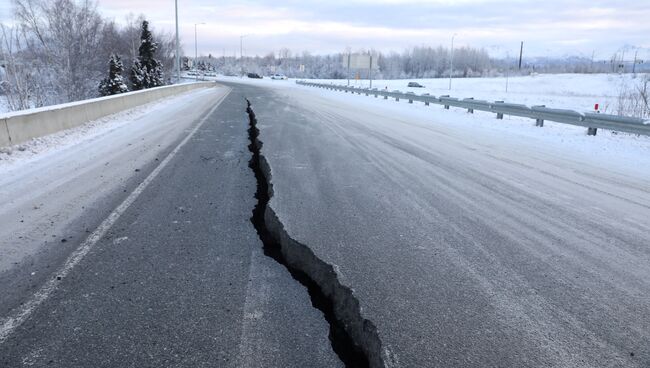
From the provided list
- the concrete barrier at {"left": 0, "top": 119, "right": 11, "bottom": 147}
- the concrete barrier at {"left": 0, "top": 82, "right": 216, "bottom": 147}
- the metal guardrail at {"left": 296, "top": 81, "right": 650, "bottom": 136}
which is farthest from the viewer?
the metal guardrail at {"left": 296, "top": 81, "right": 650, "bottom": 136}

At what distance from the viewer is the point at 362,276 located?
3.51 meters

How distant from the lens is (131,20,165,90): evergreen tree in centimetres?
5622

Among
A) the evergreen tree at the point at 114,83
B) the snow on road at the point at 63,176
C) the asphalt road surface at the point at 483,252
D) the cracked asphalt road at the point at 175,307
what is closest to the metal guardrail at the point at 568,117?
the asphalt road surface at the point at 483,252

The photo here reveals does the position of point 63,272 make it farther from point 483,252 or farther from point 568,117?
point 568,117

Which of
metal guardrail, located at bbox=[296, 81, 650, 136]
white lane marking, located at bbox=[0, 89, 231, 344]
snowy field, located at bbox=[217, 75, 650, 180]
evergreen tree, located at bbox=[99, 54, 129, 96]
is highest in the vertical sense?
evergreen tree, located at bbox=[99, 54, 129, 96]

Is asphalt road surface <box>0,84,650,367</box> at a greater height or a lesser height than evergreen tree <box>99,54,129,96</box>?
lesser

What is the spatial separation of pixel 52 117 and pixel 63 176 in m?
4.78

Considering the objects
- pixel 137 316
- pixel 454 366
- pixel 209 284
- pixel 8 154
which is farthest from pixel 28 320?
pixel 8 154

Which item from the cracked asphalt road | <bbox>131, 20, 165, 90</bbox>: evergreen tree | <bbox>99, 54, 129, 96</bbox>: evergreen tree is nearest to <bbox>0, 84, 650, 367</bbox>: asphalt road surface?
the cracked asphalt road

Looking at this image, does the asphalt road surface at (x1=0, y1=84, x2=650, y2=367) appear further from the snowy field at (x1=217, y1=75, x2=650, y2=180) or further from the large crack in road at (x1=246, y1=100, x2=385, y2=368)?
the snowy field at (x1=217, y1=75, x2=650, y2=180)

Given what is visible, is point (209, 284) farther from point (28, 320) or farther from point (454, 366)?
point (454, 366)

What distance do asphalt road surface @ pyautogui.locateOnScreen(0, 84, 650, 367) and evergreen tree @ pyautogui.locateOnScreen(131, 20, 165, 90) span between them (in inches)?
2163

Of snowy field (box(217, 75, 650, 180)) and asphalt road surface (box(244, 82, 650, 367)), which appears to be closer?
asphalt road surface (box(244, 82, 650, 367))

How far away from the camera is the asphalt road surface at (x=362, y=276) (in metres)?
2.63
